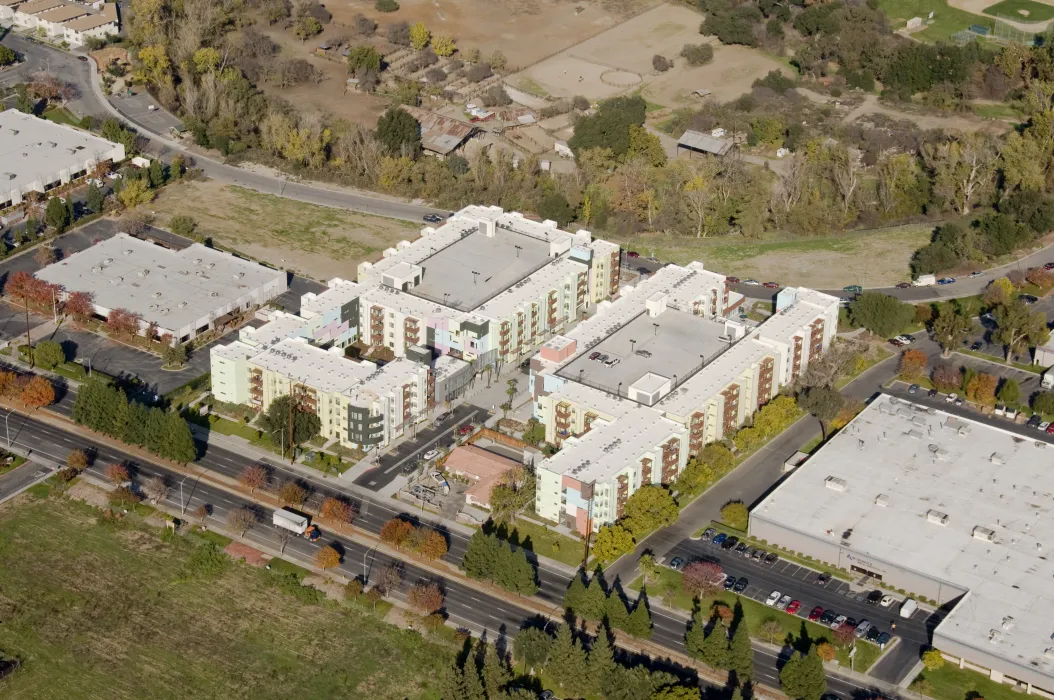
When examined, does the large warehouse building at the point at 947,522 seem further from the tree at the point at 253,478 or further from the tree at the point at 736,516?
the tree at the point at 253,478

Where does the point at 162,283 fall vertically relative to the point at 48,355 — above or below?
above

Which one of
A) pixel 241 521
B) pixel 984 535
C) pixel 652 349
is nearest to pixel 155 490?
pixel 241 521

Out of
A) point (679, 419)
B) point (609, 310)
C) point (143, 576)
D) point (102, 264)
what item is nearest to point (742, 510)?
point (679, 419)

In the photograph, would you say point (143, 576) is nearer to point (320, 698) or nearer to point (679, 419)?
point (320, 698)

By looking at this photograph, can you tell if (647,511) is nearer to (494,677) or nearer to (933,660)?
(494,677)

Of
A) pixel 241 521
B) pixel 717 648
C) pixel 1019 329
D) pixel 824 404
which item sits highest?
pixel 1019 329

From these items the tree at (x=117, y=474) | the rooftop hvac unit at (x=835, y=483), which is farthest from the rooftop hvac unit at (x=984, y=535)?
the tree at (x=117, y=474)

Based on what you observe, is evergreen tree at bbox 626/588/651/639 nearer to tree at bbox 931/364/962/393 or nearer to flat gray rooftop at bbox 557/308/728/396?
flat gray rooftop at bbox 557/308/728/396
